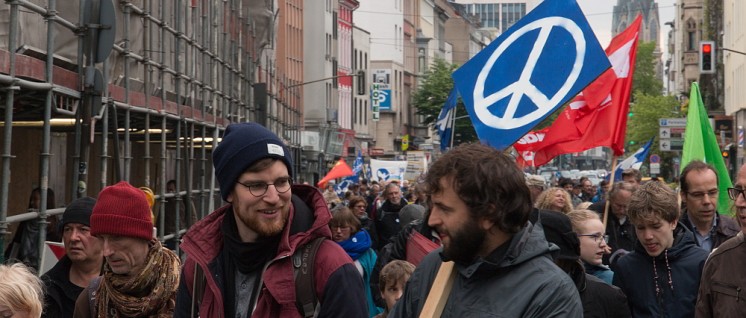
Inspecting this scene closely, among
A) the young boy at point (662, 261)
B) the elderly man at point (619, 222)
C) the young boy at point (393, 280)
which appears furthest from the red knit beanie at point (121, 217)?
the elderly man at point (619, 222)

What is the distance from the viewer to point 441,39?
142m

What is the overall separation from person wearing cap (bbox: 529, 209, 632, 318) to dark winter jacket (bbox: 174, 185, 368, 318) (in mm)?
1035

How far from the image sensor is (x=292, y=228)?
17.0ft

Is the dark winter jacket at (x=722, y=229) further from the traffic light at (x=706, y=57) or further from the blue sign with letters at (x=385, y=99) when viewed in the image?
the blue sign with letters at (x=385, y=99)

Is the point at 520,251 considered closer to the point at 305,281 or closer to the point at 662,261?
the point at 305,281

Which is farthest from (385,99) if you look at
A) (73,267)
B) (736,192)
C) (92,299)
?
(92,299)

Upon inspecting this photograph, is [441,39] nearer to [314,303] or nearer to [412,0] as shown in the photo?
[412,0]

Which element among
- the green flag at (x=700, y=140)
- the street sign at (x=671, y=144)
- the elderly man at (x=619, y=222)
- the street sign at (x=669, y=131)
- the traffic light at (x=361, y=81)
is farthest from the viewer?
the traffic light at (x=361, y=81)

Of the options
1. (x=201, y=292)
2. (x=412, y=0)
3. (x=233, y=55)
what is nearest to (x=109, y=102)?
(x=201, y=292)

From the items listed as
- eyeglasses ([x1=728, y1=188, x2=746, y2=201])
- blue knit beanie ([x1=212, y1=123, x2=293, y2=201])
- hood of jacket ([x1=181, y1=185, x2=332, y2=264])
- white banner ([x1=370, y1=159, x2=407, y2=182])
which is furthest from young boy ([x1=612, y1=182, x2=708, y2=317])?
white banner ([x1=370, y1=159, x2=407, y2=182])

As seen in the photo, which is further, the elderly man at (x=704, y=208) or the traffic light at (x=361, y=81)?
the traffic light at (x=361, y=81)

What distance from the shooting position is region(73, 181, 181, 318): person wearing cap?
5.95 metres

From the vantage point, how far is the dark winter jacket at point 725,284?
622 cm

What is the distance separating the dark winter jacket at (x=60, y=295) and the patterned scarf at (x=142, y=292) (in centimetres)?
Answer: 102
